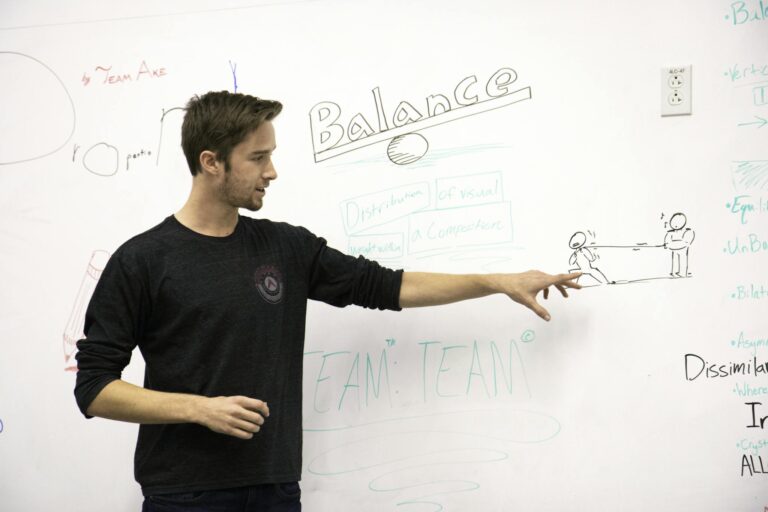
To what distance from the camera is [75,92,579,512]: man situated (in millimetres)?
1450

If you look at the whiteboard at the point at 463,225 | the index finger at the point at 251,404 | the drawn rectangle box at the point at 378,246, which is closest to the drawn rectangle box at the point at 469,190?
the whiteboard at the point at 463,225

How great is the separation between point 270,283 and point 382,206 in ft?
1.31

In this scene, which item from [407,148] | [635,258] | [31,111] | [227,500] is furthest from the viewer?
[31,111]

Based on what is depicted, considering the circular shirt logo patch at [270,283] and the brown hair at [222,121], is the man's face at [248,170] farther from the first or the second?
the circular shirt logo patch at [270,283]

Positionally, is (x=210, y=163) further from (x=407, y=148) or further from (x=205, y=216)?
(x=407, y=148)

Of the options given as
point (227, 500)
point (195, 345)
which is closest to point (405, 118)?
point (195, 345)

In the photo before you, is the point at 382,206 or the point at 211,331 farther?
the point at 382,206

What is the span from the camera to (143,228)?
6.56ft

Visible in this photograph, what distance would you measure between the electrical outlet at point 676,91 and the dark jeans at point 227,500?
3.71ft

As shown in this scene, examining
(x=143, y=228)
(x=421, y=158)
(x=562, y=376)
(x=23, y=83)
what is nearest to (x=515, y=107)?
(x=421, y=158)

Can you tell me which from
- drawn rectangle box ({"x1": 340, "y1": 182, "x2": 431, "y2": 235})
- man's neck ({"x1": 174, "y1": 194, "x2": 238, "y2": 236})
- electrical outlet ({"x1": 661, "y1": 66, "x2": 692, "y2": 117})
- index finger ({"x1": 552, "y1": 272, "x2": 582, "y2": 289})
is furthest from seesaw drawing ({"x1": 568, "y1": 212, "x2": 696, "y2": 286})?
man's neck ({"x1": 174, "y1": 194, "x2": 238, "y2": 236})

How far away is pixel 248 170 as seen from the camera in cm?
154

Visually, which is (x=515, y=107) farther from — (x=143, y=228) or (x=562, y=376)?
(x=143, y=228)

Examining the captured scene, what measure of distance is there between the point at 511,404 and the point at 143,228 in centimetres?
101
